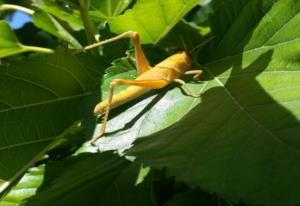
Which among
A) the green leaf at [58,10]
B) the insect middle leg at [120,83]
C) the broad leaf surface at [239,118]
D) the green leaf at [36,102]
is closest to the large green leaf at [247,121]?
the broad leaf surface at [239,118]

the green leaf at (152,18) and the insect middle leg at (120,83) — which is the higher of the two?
the green leaf at (152,18)

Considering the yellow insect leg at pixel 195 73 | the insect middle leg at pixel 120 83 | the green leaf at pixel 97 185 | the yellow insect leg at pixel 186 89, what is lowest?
the green leaf at pixel 97 185

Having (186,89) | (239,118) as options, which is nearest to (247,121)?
(239,118)

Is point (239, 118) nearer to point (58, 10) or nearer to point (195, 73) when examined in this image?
point (195, 73)

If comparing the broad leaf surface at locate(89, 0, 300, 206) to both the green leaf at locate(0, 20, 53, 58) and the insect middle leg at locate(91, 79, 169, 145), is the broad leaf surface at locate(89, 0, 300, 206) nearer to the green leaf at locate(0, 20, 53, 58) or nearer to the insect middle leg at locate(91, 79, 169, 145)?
the insect middle leg at locate(91, 79, 169, 145)

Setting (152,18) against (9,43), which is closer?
(152,18)

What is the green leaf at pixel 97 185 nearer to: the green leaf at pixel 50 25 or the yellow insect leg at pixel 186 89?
the yellow insect leg at pixel 186 89

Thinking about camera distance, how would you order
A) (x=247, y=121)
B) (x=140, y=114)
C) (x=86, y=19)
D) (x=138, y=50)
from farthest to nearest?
1. (x=86, y=19)
2. (x=138, y=50)
3. (x=140, y=114)
4. (x=247, y=121)
